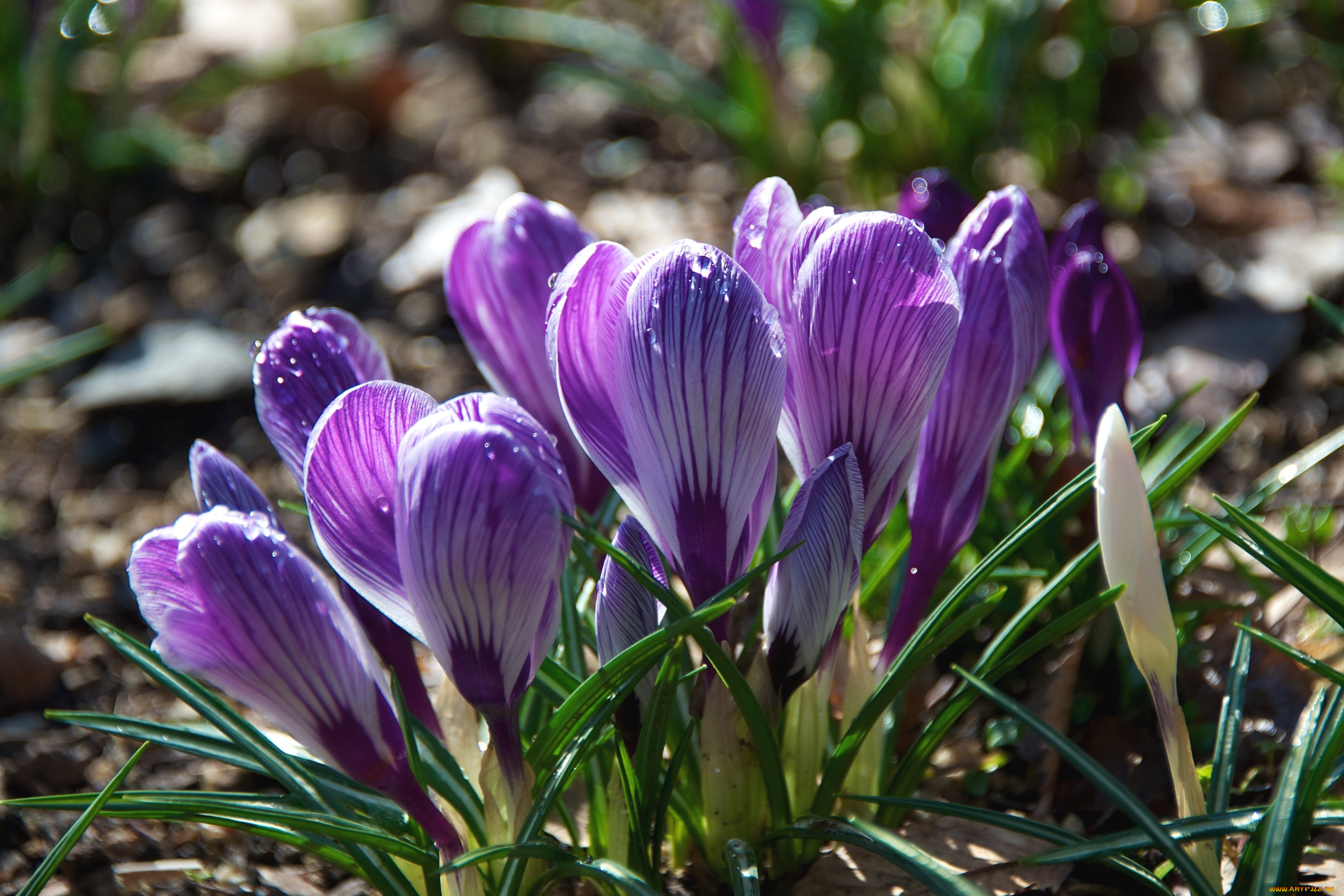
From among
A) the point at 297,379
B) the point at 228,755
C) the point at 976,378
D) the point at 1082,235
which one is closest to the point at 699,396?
the point at 976,378

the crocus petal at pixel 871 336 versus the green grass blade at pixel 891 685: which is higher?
the crocus petal at pixel 871 336

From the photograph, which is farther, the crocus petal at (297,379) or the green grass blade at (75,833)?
the crocus petal at (297,379)

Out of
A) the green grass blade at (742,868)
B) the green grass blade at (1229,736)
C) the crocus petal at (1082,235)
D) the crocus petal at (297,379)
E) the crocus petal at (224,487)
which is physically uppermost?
the crocus petal at (297,379)

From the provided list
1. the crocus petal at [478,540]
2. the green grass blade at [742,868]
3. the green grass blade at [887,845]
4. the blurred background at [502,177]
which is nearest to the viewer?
the crocus petal at [478,540]

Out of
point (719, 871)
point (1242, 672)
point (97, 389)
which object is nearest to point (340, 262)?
point (97, 389)

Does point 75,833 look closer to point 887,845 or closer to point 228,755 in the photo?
point 228,755

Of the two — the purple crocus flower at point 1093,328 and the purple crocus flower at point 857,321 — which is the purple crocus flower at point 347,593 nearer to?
the purple crocus flower at point 857,321

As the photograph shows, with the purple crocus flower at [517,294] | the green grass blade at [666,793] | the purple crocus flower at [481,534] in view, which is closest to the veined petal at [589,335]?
the purple crocus flower at [481,534]
